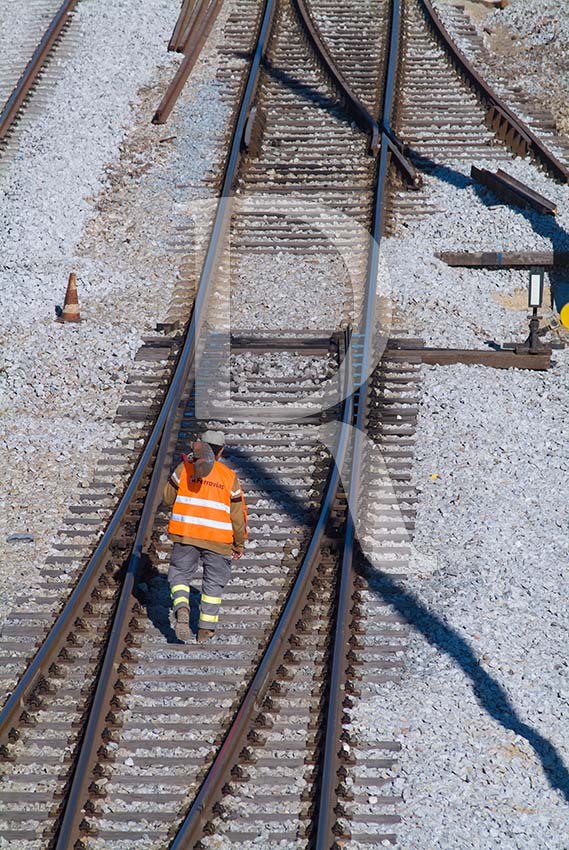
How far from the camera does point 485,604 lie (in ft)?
28.6

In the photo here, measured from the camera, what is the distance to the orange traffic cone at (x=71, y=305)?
1316 centimetres

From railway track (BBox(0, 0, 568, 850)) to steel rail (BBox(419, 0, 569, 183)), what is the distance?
240 cm

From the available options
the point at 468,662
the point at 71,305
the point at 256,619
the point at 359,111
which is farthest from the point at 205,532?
the point at 359,111

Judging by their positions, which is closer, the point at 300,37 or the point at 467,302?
the point at 467,302

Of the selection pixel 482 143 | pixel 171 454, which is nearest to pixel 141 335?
pixel 171 454

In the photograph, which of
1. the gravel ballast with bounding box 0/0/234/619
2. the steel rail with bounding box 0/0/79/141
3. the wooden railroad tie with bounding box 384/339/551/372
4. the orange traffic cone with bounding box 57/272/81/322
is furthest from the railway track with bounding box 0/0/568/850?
the steel rail with bounding box 0/0/79/141

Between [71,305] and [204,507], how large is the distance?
216 inches

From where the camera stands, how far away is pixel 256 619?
875cm

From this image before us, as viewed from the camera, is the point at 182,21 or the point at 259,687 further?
the point at 182,21

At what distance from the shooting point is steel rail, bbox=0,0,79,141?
17567 mm

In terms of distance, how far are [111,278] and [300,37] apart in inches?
314

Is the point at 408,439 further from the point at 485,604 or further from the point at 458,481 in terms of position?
the point at 485,604

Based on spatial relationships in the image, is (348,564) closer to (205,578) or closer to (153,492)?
(205,578)

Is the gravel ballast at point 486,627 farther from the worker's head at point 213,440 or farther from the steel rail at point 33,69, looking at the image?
the steel rail at point 33,69
